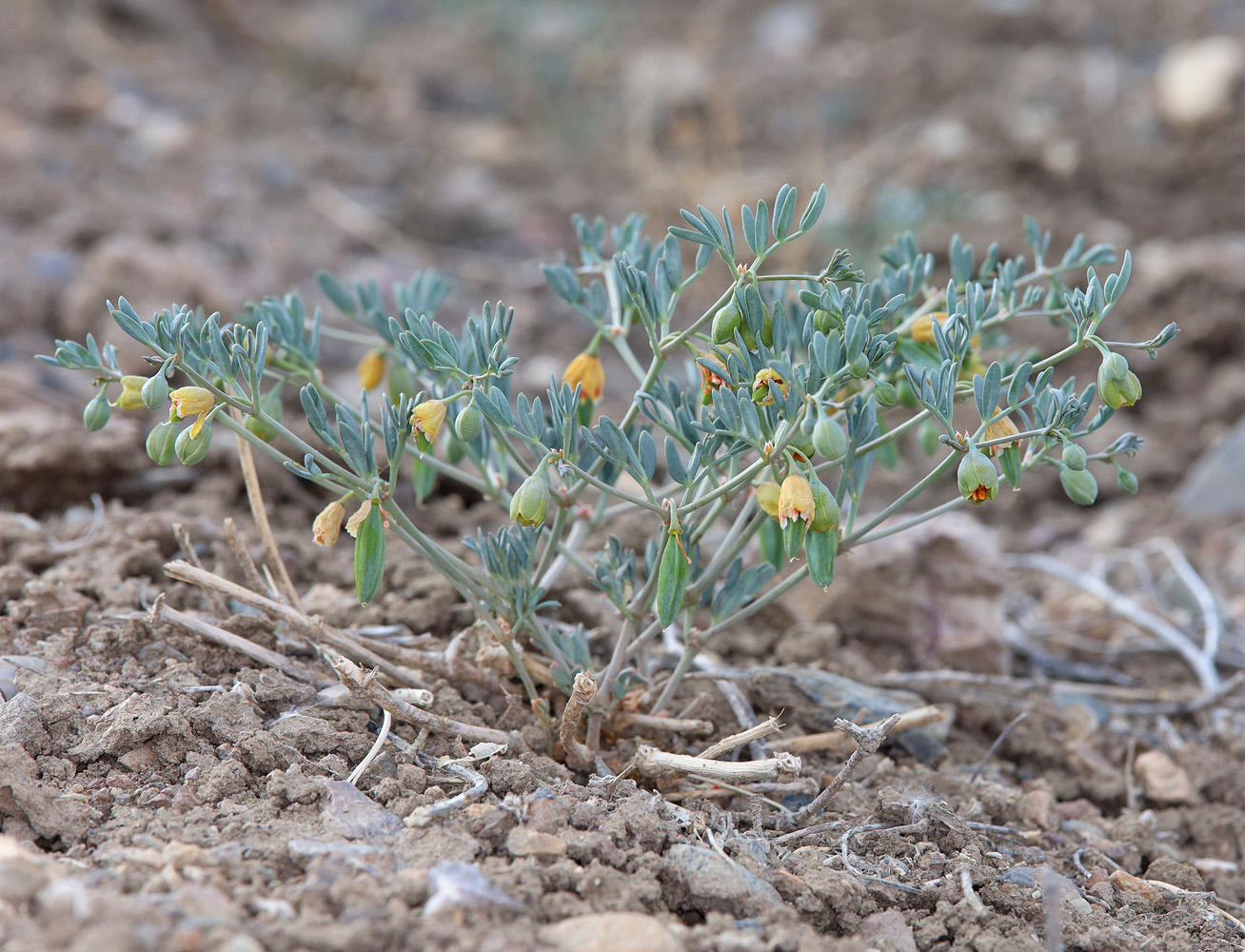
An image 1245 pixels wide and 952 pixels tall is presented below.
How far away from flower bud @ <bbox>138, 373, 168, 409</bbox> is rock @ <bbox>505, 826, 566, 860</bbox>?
73 cm

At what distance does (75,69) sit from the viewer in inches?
230

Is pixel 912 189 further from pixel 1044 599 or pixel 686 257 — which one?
pixel 1044 599

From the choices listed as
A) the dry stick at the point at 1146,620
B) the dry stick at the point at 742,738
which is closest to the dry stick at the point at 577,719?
the dry stick at the point at 742,738

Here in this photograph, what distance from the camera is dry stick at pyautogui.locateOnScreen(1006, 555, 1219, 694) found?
102 inches

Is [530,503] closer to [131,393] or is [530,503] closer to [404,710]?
[404,710]

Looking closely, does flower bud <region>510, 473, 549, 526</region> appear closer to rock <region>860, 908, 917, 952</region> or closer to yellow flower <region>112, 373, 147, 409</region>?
yellow flower <region>112, 373, 147, 409</region>

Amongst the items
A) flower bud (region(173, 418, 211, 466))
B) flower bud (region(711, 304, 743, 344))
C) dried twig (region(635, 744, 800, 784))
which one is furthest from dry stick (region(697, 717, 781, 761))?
flower bud (region(173, 418, 211, 466))

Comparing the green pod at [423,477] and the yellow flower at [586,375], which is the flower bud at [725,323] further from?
the green pod at [423,477]

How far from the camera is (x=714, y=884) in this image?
57.0 inches

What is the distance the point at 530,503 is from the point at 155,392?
19.9 inches

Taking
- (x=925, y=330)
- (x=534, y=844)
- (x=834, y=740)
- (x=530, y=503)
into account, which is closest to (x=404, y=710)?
(x=534, y=844)

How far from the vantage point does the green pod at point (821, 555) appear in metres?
1.45

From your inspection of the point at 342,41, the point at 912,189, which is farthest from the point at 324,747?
the point at 342,41

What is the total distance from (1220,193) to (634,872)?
5.26 meters
